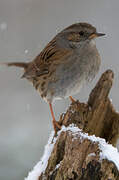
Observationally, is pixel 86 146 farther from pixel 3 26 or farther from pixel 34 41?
pixel 3 26

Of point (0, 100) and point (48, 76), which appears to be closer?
point (48, 76)

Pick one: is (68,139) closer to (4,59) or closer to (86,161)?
(86,161)

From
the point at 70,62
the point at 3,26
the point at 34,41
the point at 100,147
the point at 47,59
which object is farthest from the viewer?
the point at 3,26

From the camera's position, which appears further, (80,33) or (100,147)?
(80,33)

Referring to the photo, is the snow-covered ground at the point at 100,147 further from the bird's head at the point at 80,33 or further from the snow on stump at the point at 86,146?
the bird's head at the point at 80,33

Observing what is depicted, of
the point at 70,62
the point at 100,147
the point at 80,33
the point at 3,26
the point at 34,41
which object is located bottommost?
the point at 100,147

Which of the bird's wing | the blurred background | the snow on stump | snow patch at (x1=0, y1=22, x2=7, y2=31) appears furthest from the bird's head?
snow patch at (x1=0, y1=22, x2=7, y2=31)

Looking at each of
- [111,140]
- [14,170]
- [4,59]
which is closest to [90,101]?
[111,140]

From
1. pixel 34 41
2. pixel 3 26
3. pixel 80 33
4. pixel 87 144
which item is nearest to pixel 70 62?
pixel 80 33
